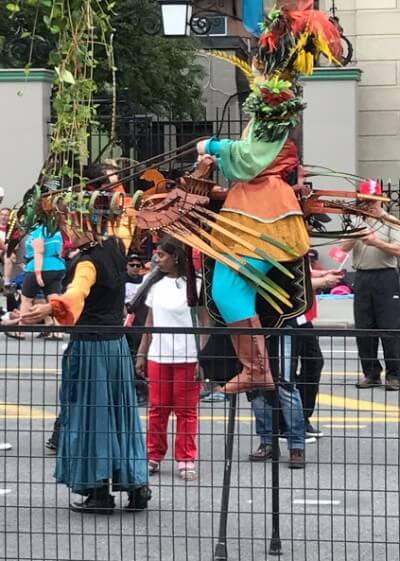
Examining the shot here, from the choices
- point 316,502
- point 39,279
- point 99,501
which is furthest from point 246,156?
point 39,279

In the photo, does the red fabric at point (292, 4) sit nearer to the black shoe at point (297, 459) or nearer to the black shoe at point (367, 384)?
the black shoe at point (367, 384)

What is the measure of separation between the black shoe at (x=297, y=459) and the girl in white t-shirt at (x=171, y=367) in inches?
18.4

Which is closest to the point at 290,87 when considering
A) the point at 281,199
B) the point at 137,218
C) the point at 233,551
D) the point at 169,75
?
the point at 281,199

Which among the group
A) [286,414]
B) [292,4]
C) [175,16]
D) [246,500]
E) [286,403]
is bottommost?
[246,500]

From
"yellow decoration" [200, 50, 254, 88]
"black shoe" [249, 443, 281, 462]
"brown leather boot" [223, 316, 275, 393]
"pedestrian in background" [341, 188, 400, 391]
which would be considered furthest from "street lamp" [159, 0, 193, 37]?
"brown leather boot" [223, 316, 275, 393]

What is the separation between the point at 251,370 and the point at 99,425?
35.7 inches

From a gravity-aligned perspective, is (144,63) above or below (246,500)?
above

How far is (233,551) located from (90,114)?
243cm

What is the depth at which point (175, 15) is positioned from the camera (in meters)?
15.9

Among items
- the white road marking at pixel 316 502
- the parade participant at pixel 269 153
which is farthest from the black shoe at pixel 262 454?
the parade participant at pixel 269 153

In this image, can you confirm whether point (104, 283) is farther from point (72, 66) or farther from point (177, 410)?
point (72, 66)

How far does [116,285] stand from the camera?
7.21 metres

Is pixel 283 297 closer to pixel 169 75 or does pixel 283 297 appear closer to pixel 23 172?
pixel 23 172

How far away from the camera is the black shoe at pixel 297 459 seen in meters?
5.43
